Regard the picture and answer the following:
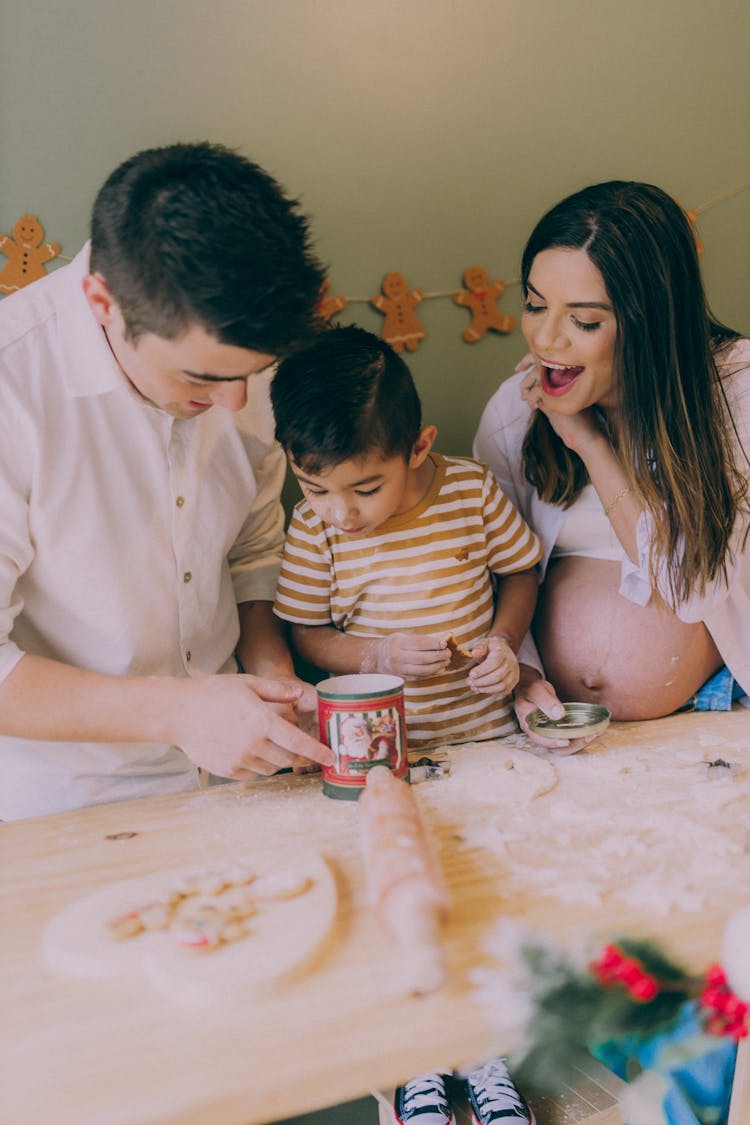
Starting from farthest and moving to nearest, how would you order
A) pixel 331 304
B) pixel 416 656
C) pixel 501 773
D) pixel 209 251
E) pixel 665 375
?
1. pixel 331 304
2. pixel 665 375
3. pixel 416 656
4. pixel 501 773
5. pixel 209 251

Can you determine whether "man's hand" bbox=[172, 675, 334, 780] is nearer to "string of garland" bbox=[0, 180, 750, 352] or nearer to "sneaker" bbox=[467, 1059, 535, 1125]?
"sneaker" bbox=[467, 1059, 535, 1125]

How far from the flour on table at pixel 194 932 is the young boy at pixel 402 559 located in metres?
0.50

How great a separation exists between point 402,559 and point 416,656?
8.5 inches

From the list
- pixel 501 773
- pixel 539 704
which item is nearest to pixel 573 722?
pixel 539 704

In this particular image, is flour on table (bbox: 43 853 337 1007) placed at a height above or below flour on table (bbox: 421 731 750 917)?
above

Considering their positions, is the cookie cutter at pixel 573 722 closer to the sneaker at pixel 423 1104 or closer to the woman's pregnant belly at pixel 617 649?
the woman's pregnant belly at pixel 617 649

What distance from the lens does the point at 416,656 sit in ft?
4.42

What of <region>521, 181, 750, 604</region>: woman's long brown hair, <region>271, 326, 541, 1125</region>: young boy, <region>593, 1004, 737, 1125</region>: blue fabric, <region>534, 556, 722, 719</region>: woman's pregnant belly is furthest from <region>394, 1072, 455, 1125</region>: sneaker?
<region>521, 181, 750, 604</region>: woman's long brown hair

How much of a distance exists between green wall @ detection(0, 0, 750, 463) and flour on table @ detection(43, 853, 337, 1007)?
43.5 inches

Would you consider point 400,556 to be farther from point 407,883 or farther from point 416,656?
point 407,883

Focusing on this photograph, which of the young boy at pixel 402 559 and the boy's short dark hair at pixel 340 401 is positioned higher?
the boy's short dark hair at pixel 340 401

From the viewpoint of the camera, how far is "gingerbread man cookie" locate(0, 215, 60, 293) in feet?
4.91

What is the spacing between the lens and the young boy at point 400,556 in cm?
133

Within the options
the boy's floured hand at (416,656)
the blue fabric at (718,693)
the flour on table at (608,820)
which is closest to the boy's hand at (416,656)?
the boy's floured hand at (416,656)
